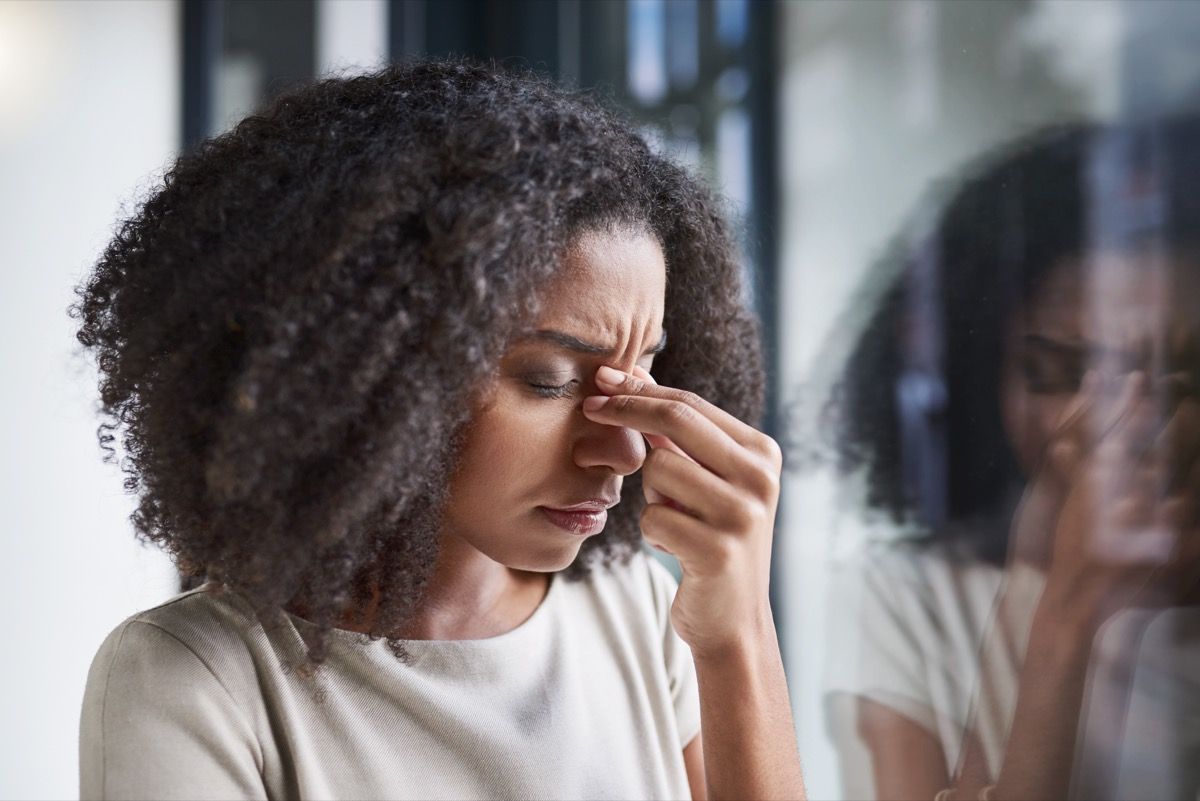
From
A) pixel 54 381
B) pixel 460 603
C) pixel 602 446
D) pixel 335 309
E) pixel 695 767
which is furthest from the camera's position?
pixel 54 381

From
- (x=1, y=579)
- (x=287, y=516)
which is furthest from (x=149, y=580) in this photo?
(x=287, y=516)

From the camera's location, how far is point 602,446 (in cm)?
85

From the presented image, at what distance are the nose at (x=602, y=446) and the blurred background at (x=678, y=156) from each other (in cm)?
34

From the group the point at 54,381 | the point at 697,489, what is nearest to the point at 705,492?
the point at 697,489

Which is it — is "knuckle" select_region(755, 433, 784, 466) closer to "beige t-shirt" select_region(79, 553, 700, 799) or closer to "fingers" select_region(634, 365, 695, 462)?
"fingers" select_region(634, 365, 695, 462)

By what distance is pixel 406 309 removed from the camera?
0.76 metres

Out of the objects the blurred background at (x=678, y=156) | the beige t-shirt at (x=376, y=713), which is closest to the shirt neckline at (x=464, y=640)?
the beige t-shirt at (x=376, y=713)

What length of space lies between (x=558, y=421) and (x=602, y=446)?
0.04m

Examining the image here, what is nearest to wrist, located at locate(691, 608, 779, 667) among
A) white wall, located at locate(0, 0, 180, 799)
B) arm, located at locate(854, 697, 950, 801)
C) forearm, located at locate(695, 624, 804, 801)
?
forearm, located at locate(695, 624, 804, 801)

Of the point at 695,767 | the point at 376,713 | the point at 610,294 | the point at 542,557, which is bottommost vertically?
the point at 695,767

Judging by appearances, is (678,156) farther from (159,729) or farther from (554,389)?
(159,729)

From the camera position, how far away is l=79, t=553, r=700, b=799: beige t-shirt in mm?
796

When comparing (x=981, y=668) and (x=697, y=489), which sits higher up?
(x=697, y=489)

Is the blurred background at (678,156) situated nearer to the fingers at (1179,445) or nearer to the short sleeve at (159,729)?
the fingers at (1179,445)
